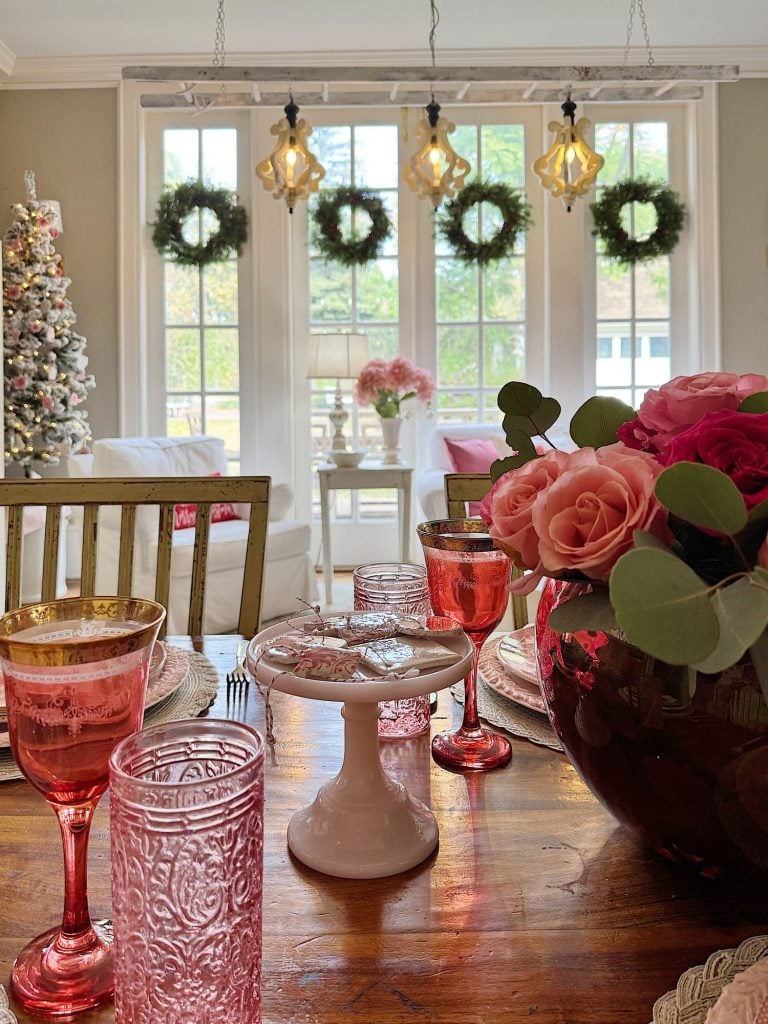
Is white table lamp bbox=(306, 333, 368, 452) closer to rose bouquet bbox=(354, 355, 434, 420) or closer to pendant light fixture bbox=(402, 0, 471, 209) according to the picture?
rose bouquet bbox=(354, 355, 434, 420)

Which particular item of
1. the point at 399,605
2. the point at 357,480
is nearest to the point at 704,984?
the point at 399,605

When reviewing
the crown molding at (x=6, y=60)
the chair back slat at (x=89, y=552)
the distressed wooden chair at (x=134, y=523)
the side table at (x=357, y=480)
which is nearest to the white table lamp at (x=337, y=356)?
the side table at (x=357, y=480)

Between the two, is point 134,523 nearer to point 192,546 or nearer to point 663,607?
point 663,607

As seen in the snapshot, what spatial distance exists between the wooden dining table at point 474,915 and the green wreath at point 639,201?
185 inches

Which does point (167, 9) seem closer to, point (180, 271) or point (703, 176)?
point (180, 271)

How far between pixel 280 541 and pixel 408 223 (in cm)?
235

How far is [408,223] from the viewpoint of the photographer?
194 inches

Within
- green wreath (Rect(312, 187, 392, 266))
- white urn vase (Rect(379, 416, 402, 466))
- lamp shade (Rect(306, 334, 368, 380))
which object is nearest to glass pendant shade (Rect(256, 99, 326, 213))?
lamp shade (Rect(306, 334, 368, 380))

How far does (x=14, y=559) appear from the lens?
141 centimetres

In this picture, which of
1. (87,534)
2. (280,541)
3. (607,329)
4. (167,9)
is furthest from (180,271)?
(87,534)

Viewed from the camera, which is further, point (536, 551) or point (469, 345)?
point (469, 345)

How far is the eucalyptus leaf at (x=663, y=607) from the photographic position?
0.36 metres

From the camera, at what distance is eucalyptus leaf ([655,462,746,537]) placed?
397mm

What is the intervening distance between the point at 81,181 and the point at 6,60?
73 cm
